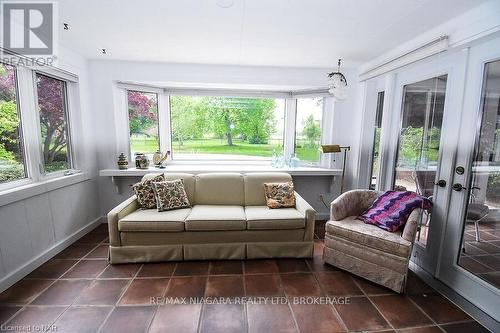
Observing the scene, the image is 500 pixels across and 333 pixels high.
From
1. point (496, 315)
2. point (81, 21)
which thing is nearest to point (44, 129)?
point (81, 21)

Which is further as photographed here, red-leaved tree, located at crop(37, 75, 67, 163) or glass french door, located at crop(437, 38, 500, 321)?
red-leaved tree, located at crop(37, 75, 67, 163)

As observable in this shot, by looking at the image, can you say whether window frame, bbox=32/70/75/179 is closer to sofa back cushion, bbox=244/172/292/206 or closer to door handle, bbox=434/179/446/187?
sofa back cushion, bbox=244/172/292/206

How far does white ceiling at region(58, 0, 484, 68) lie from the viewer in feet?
5.91

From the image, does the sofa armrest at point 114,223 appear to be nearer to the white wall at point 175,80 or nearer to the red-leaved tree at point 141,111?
the white wall at point 175,80

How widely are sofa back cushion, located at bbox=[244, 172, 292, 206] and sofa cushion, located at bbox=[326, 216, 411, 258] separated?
95cm

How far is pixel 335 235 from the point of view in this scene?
2.34 m

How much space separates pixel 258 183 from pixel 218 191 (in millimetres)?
536

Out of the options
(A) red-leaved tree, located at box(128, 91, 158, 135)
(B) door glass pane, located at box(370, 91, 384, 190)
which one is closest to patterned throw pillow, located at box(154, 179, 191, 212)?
(A) red-leaved tree, located at box(128, 91, 158, 135)

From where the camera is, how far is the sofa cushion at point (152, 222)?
93.4 inches

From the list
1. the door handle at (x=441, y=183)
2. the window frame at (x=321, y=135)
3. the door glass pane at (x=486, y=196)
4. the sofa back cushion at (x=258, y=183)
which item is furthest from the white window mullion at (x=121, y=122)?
the door glass pane at (x=486, y=196)

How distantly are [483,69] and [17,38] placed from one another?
3.99 m

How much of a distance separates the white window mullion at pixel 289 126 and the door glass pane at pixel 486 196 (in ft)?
7.76

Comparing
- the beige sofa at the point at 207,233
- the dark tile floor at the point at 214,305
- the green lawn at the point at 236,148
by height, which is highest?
the green lawn at the point at 236,148

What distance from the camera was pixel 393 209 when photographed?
230 centimetres
